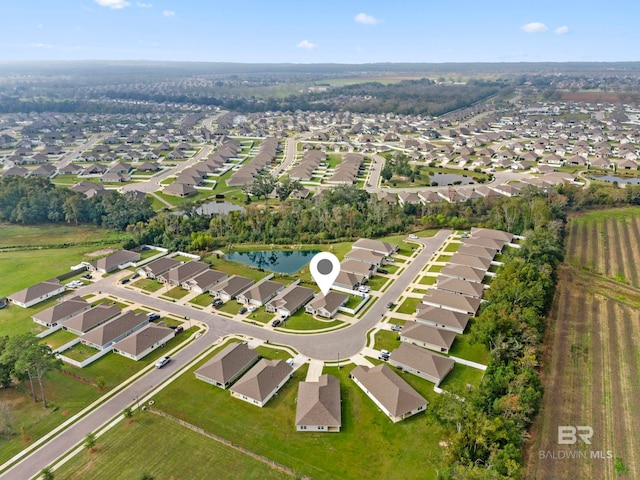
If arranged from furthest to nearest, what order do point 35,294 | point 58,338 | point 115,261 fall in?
point 115,261 → point 35,294 → point 58,338

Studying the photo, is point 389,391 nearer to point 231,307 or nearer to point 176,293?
point 231,307

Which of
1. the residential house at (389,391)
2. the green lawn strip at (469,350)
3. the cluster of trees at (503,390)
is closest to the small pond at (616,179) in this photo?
the cluster of trees at (503,390)

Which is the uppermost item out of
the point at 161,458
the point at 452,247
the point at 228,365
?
the point at 452,247

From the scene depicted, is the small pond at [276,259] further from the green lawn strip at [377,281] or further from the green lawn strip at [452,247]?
the green lawn strip at [452,247]

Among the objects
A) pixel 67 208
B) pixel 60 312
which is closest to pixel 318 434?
pixel 60 312
